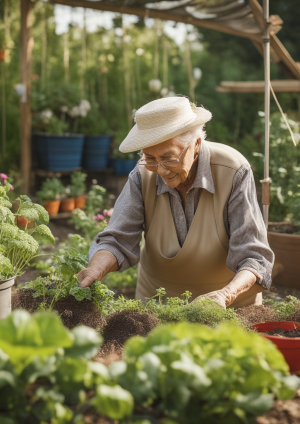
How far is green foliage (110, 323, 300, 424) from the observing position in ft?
2.78

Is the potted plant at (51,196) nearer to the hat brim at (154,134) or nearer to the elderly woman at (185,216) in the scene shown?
the elderly woman at (185,216)

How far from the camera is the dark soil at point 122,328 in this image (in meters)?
1.49

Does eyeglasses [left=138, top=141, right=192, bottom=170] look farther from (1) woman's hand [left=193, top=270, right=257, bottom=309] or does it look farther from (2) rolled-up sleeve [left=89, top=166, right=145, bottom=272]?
(1) woman's hand [left=193, top=270, right=257, bottom=309]

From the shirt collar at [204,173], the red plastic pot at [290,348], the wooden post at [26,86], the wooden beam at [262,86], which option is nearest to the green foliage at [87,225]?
the shirt collar at [204,173]

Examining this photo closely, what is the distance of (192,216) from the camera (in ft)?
7.47

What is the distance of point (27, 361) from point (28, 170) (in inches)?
210

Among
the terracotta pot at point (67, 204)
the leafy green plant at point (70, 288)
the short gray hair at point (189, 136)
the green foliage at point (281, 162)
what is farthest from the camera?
A: the terracotta pot at point (67, 204)

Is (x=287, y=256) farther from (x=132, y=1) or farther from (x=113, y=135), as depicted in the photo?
(x=113, y=135)

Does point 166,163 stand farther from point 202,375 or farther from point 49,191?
point 49,191

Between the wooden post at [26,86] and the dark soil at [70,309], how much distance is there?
4.21m

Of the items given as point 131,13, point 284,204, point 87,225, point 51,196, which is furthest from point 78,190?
point 284,204

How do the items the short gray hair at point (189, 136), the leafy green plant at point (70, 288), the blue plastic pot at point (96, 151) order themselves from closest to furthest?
1. the leafy green plant at point (70, 288)
2. the short gray hair at point (189, 136)
3. the blue plastic pot at point (96, 151)

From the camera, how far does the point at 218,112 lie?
31.1 ft

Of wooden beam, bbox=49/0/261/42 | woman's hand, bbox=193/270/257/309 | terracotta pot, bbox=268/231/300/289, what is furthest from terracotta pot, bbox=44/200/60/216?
woman's hand, bbox=193/270/257/309
